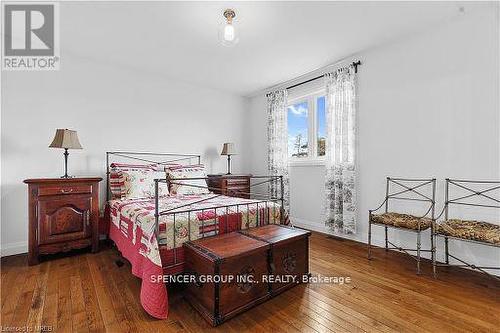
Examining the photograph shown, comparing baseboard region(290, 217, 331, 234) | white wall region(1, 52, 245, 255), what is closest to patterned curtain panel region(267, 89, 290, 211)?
baseboard region(290, 217, 331, 234)

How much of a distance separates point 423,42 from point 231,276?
10.2ft

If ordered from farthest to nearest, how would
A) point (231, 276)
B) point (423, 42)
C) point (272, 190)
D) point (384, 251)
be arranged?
point (272, 190) → point (384, 251) → point (423, 42) → point (231, 276)

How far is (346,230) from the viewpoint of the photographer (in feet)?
11.2

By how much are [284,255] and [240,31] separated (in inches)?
92.0

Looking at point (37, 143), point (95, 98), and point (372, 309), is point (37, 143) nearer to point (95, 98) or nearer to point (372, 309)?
point (95, 98)

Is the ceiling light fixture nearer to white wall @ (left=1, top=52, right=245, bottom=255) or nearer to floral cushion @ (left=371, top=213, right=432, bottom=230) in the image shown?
white wall @ (left=1, top=52, right=245, bottom=255)

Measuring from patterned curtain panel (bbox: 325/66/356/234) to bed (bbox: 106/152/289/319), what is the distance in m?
1.05

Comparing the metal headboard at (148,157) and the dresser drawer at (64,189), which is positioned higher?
the metal headboard at (148,157)

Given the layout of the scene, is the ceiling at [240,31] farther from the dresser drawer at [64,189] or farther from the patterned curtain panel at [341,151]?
the dresser drawer at [64,189]

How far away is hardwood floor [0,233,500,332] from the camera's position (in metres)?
1.64

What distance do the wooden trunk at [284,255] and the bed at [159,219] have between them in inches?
11.2

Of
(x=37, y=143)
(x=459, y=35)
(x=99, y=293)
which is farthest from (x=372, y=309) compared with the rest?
(x=37, y=143)

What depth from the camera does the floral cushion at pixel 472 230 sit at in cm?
201

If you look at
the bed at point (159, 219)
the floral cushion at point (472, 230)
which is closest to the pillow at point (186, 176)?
the bed at point (159, 219)
